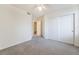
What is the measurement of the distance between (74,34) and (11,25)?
12.1ft

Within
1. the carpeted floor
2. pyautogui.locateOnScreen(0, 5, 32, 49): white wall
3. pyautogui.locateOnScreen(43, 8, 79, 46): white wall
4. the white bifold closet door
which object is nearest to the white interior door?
the white bifold closet door

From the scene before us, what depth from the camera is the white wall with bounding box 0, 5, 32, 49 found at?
4059mm

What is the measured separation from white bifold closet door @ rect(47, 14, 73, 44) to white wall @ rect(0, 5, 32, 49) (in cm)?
214

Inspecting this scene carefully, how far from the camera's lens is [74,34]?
198 inches

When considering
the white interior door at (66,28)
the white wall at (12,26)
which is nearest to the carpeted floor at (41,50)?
the white wall at (12,26)

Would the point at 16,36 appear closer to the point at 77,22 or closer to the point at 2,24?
the point at 2,24

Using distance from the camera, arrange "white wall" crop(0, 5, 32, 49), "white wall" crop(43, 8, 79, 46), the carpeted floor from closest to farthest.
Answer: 1. the carpeted floor
2. "white wall" crop(0, 5, 32, 49)
3. "white wall" crop(43, 8, 79, 46)

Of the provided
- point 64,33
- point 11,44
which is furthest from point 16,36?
point 64,33

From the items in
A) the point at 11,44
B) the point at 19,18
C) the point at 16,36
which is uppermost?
the point at 19,18

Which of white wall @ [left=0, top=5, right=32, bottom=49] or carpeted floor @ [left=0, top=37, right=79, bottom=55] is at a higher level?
white wall @ [left=0, top=5, right=32, bottom=49]

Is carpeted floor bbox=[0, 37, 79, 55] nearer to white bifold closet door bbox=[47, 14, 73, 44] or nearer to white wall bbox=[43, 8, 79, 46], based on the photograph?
white wall bbox=[43, 8, 79, 46]

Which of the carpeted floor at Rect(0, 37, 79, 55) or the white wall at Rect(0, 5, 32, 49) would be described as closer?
the carpeted floor at Rect(0, 37, 79, 55)

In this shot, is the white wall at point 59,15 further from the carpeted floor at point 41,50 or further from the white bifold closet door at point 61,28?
the carpeted floor at point 41,50

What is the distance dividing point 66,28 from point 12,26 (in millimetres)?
3391
